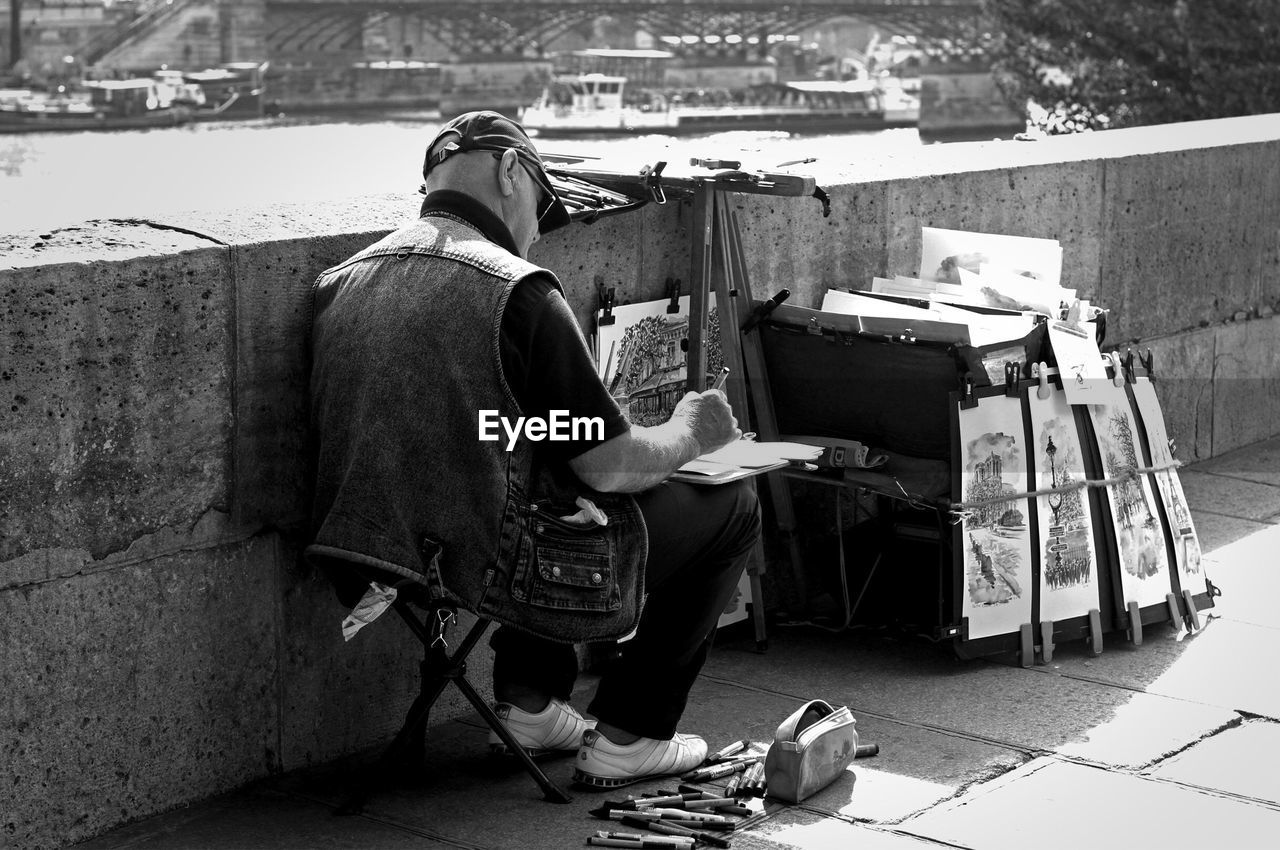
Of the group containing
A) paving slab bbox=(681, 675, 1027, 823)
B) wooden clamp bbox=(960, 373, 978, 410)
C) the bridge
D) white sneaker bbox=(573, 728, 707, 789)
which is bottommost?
paving slab bbox=(681, 675, 1027, 823)

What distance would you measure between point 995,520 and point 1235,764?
0.86 metres

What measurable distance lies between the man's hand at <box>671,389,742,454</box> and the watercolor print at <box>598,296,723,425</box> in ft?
2.54

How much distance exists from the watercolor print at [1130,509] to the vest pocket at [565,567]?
1679 millimetres

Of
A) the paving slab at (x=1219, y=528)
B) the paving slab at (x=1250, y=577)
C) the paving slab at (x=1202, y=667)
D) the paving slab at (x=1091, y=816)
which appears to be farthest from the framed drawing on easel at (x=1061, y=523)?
the paving slab at (x=1219, y=528)

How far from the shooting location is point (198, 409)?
10.5 ft

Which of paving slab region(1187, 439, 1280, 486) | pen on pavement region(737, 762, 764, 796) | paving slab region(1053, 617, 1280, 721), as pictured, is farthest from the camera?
paving slab region(1187, 439, 1280, 486)

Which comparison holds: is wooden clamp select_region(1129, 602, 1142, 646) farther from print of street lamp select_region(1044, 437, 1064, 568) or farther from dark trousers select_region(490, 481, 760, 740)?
dark trousers select_region(490, 481, 760, 740)

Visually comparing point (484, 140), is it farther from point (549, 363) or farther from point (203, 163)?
point (203, 163)

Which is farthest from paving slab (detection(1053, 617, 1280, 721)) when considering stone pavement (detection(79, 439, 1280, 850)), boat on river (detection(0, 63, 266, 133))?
boat on river (detection(0, 63, 266, 133))

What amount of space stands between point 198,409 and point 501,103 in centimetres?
6508

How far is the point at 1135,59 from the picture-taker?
108 ft

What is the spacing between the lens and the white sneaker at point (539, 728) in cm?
349

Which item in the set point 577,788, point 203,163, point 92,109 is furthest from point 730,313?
point 92,109

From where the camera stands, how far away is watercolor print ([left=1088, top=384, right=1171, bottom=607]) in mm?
4285
